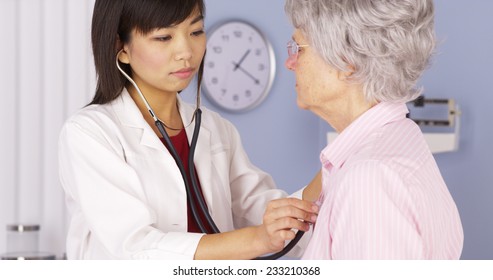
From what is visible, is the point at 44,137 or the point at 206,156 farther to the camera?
the point at 44,137

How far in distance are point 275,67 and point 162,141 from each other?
1.87 metres

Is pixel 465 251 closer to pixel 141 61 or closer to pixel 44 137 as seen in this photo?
pixel 44 137

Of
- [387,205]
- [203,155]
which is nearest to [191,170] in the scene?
[203,155]

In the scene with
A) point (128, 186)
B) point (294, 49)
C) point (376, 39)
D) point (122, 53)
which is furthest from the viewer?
point (122, 53)

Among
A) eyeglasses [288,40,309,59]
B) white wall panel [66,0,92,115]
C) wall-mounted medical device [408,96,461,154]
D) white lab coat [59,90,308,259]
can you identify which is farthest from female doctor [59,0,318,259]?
wall-mounted medical device [408,96,461,154]

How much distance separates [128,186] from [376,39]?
0.56 meters

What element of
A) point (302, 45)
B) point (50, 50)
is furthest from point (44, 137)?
point (302, 45)

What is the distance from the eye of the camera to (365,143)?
4.14ft

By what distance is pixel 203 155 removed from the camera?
172cm

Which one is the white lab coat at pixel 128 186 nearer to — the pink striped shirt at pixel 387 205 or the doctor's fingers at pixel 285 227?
the doctor's fingers at pixel 285 227

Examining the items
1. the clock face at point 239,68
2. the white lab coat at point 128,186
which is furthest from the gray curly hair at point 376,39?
the clock face at point 239,68

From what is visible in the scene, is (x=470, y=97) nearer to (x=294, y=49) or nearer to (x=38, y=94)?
(x=38, y=94)

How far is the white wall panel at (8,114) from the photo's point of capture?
2.69m

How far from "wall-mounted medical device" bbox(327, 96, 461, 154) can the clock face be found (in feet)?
1.39
